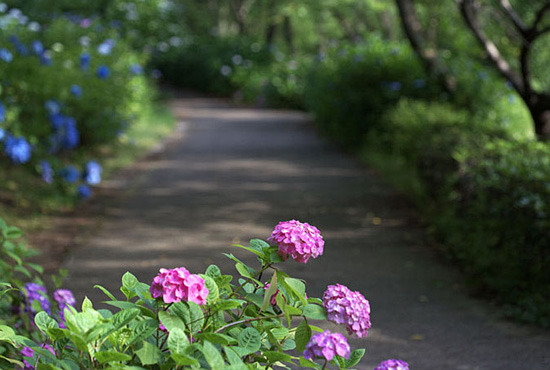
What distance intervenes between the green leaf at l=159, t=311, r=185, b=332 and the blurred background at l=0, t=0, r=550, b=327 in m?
2.90

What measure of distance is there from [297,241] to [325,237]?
171 inches

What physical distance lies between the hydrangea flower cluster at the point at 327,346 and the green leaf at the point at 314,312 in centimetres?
21

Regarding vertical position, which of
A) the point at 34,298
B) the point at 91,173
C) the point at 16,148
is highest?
the point at 34,298

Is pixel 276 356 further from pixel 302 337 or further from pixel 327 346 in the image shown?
pixel 327 346

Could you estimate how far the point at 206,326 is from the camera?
2252 millimetres

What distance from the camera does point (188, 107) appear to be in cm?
2170

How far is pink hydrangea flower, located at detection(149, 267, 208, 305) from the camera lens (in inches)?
82.7

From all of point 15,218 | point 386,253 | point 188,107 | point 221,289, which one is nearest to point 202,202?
point 15,218

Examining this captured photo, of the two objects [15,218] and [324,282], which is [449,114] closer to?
[324,282]

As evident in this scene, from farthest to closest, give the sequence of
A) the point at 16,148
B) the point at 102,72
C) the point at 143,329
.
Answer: the point at 102,72 → the point at 16,148 → the point at 143,329

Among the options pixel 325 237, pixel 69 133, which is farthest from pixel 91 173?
pixel 325 237

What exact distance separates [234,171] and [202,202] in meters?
2.14

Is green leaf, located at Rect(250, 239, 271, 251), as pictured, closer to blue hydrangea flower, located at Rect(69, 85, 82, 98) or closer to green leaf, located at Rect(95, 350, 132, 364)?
green leaf, located at Rect(95, 350, 132, 364)

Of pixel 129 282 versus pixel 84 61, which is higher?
pixel 129 282
